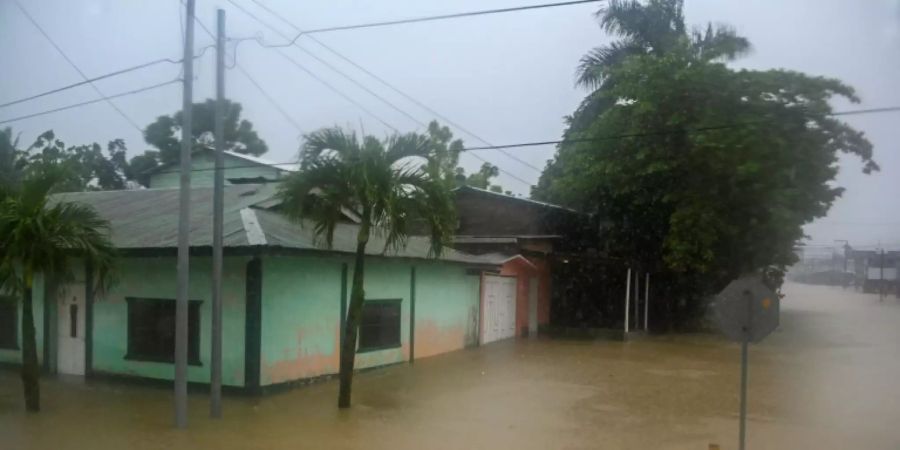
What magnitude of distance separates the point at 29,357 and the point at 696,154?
57.7 ft

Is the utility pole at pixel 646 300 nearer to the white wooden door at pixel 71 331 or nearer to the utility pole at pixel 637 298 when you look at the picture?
the utility pole at pixel 637 298

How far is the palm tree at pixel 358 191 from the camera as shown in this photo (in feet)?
43.4

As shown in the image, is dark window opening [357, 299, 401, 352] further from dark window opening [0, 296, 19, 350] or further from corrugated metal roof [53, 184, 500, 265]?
dark window opening [0, 296, 19, 350]

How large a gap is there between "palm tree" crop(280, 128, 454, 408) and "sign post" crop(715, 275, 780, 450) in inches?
201

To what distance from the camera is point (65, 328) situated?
17.6m

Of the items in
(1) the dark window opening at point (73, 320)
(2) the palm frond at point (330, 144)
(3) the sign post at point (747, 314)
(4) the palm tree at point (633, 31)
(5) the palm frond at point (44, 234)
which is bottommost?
(1) the dark window opening at point (73, 320)

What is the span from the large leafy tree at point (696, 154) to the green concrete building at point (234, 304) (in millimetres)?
6166

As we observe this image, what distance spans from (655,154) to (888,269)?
23.9ft

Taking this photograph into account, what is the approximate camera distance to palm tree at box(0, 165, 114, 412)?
1216cm

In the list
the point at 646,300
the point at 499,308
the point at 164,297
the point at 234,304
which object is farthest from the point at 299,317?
the point at 646,300

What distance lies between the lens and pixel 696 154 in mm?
23531

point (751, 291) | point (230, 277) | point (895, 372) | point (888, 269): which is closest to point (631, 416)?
point (751, 291)

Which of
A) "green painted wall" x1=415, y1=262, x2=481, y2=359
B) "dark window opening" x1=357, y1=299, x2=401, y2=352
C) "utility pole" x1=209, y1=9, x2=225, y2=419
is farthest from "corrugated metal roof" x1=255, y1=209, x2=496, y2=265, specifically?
"utility pole" x1=209, y1=9, x2=225, y2=419

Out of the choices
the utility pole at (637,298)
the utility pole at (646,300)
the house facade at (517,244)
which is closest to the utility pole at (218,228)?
the house facade at (517,244)
